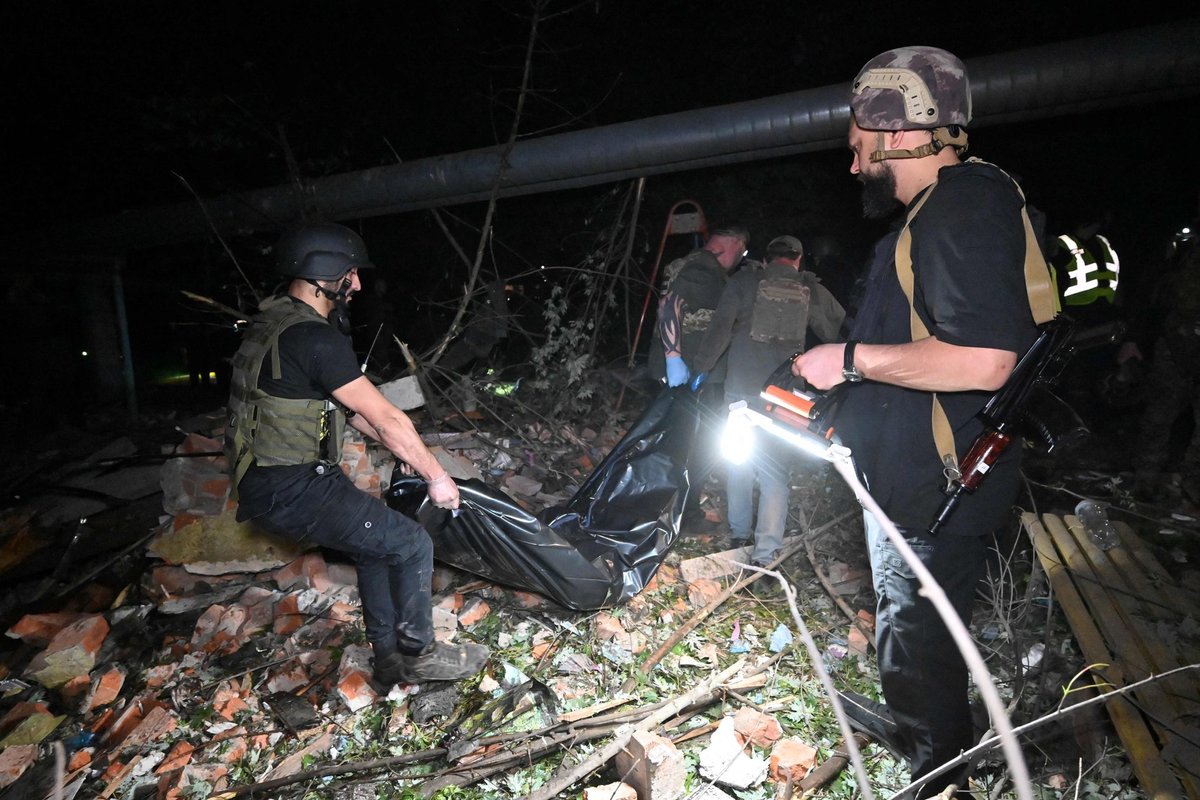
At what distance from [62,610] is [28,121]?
5.79 metres

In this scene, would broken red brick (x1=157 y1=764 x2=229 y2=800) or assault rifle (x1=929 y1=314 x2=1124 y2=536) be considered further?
broken red brick (x1=157 y1=764 x2=229 y2=800)

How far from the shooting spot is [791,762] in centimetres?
216

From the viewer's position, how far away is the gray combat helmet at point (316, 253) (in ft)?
8.38

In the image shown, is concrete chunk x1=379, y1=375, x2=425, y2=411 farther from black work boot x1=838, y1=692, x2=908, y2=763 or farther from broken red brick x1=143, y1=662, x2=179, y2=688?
black work boot x1=838, y1=692, x2=908, y2=763

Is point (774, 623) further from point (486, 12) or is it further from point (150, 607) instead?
point (486, 12)

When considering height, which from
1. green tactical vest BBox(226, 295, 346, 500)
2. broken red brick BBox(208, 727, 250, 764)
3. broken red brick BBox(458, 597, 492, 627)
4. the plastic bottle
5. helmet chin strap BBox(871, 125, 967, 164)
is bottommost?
broken red brick BBox(208, 727, 250, 764)

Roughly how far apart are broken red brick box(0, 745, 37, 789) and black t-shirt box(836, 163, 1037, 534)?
10.9 feet

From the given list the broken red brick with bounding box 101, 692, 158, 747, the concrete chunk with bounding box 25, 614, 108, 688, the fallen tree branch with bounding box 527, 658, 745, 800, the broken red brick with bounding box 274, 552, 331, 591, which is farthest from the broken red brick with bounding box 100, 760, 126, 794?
the fallen tree branch with bounding box 527, 658, 745, 800

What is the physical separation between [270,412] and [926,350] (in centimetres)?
230

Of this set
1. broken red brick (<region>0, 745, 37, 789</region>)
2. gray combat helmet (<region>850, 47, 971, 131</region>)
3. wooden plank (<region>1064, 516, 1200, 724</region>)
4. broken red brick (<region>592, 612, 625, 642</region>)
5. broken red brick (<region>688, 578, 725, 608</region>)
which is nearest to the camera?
gray combat helmet (<region>850, 47, 971, 131</region>)

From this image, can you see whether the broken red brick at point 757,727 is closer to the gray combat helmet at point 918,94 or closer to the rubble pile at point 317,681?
the rubble pile at point 317,681

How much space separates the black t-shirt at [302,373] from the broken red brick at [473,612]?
46.2 inches

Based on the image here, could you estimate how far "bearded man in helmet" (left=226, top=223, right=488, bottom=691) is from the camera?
7.89ft

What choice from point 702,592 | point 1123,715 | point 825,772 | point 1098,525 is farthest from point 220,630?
point 1098,525
